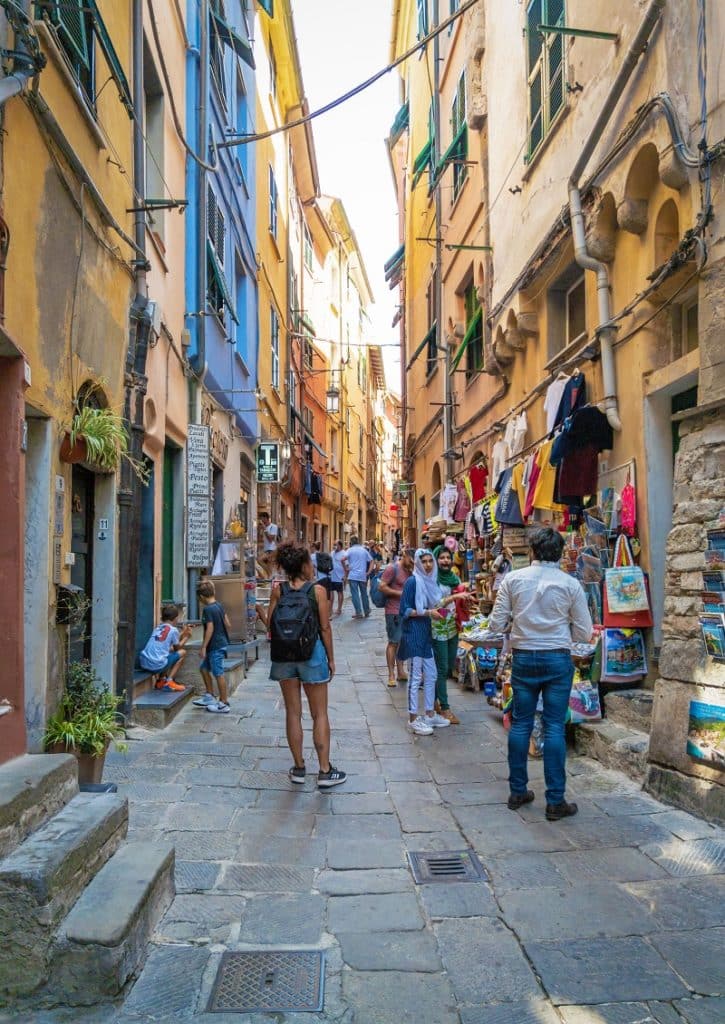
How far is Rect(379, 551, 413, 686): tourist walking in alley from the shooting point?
939 centimetres

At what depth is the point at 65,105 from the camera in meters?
5.47

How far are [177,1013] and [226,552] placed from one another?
8.98 m

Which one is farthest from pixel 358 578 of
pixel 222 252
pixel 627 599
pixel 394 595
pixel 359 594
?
pixel 627 599

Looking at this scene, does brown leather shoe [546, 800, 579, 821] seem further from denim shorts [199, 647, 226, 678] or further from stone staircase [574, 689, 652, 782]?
denim shorts [199, 647, 226, 678]

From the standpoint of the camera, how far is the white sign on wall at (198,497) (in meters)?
10.1

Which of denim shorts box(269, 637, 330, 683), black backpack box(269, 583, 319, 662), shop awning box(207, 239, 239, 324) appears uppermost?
shop awning box(207, 239, 239, 324)

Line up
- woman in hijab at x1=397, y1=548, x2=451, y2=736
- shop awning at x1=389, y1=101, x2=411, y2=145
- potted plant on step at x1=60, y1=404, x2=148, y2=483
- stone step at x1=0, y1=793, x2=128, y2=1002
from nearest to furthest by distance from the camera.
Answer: stone step at x1=0, y1=793, x2=128, y2=1002
potted plant on step at x1=60, y1=404, x2=148, y2=483
woman in hijab at x1=397, y1=548, x2=451, y2=736
shop awning at x1=389, y1=101, x2=411, y2=145

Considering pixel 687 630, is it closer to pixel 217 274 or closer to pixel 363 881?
pixel 363 881

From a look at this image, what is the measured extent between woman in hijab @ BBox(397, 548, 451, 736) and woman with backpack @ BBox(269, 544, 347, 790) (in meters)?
1.67

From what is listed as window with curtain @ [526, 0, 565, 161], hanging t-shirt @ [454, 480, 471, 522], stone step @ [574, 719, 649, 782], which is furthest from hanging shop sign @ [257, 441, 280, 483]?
stone step @ [574, 719, 649, 782]

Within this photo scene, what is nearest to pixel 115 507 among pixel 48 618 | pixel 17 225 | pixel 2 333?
pixel 48 618

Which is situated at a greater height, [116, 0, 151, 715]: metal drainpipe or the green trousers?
[116, 0, 151, 715]: metal drainpipe

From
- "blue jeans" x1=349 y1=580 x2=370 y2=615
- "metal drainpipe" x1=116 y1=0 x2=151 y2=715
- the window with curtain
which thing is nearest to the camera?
"metal drainpipe" x1=116 y1=0 x2=151 y2=715

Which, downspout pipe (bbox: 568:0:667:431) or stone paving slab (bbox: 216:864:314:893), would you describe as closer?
stone paving slab (bbox: 216:864:314:893)
